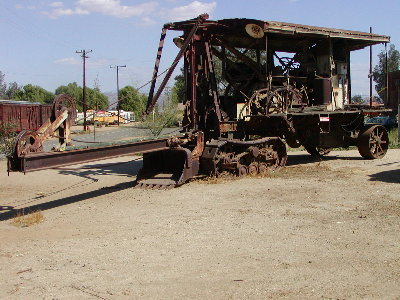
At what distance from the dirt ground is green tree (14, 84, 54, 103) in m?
77.1

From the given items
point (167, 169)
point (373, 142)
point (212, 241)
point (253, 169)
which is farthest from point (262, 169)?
point (212, 241)

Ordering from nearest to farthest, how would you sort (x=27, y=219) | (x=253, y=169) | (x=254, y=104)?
(x=27, y=219) → (x=253, y=169) → (x=254, y=104)

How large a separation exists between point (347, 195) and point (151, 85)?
5707 mm

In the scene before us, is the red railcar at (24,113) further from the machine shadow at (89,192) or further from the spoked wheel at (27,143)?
the spoked wheel at (27,143)

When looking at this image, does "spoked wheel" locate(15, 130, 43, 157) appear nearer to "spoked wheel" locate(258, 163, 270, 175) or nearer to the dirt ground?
the dirt ground

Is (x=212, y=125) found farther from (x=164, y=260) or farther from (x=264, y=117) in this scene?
(x=164, y=260)

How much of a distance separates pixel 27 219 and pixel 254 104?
23.3 feet

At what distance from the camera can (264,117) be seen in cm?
1263

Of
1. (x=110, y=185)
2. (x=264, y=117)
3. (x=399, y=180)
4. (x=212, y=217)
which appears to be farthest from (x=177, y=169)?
(x=399, y=180)

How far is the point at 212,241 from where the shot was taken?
6.58 metres

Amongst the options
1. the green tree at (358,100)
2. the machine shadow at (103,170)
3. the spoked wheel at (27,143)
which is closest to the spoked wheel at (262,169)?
the machine shadow at (103,170)

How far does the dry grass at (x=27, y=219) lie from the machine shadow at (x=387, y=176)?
742 centimetres

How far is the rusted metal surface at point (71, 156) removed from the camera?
7987 millimetres

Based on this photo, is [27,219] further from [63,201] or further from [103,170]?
[103,170]
